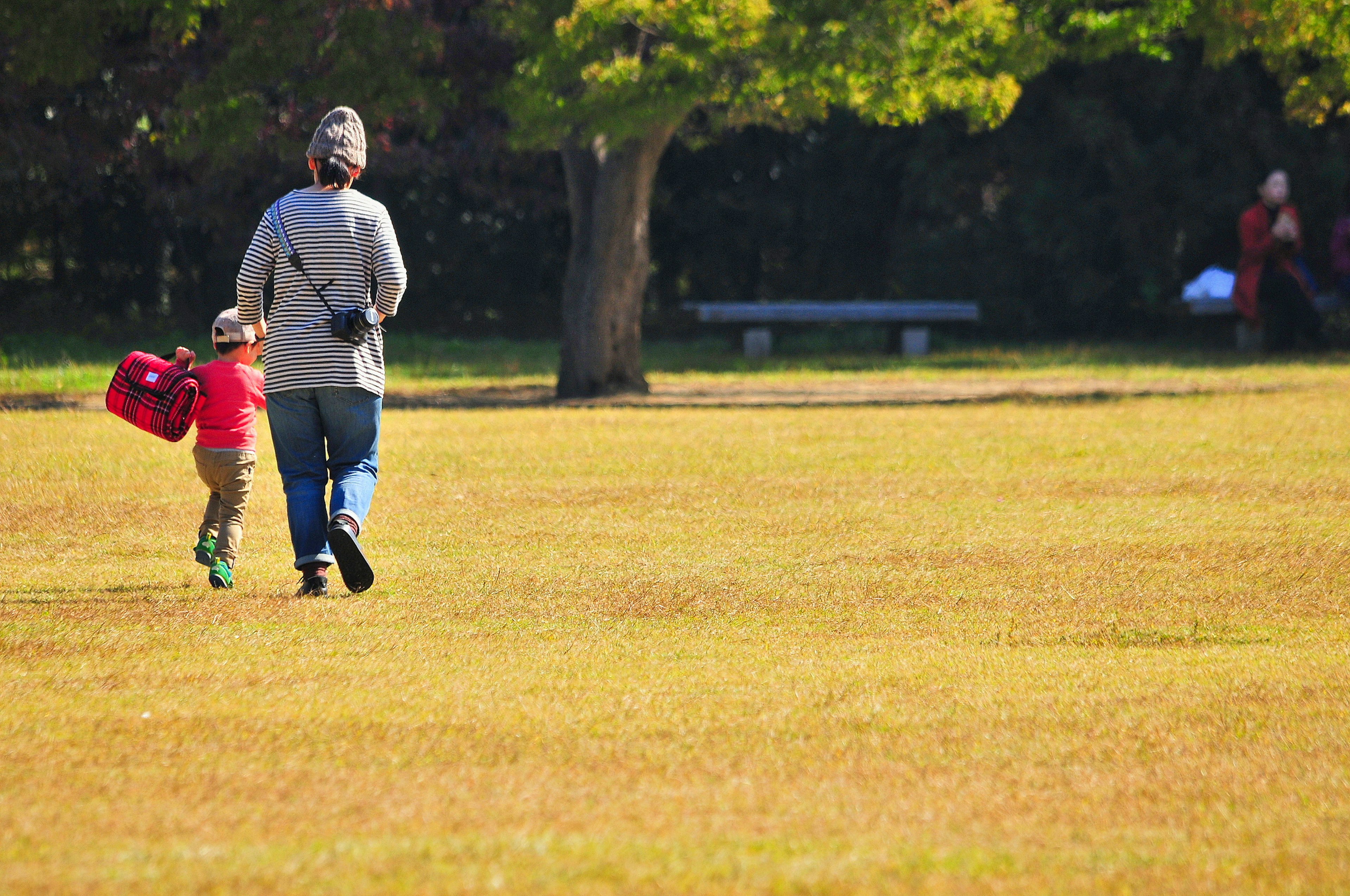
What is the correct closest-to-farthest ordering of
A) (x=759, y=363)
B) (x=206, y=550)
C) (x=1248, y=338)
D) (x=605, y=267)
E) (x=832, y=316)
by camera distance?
1. (x=206, y=550)
2. (x=605, y=267)
3. (x=759, y=363)
4. (x=1248, y=338)
5. (x=832, y=316)

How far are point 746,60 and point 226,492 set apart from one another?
30.6ft

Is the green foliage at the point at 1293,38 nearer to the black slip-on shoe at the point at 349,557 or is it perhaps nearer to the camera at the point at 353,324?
the camera at the point at 353,324

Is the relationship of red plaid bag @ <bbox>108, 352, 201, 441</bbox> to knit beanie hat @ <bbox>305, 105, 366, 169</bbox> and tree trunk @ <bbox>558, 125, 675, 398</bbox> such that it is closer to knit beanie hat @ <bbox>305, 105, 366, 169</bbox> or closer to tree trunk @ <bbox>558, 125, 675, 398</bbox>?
knit beanie hat @ <bbox>305, 105, 366, 169</bbox>

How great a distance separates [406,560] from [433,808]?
3.78 metres

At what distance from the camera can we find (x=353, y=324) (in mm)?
6195

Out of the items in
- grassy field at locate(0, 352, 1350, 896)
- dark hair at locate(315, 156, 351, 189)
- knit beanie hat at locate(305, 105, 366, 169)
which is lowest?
grassy field at locate(0, 352, 1350, 896)

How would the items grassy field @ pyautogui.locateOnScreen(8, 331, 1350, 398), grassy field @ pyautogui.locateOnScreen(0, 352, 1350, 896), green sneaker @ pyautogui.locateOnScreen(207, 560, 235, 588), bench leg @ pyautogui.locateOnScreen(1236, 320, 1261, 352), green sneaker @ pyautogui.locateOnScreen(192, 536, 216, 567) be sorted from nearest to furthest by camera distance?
grassy field @ pyautogui.locateOnScreen(0, 352, 1350, 896)
green sneaker @ pyautogui.locateOnScreen(207, 560, 235, 588)
green sneaker @ pyautogui.locateOnScreen(192, 536, 216, 567)
grassy field @ pyautogui.locateOnScreen(8, 331, 1350, 398)
bench leg @ pyautogui.locateOnScreen(1236, 320, 1261, 352)

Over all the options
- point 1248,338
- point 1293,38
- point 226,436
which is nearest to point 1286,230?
point 1248,338

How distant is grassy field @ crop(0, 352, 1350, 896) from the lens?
3324 mm

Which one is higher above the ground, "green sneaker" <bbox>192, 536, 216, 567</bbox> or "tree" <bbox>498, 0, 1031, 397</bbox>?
"tree" <bbox>498, 0, 1031, 397</bbox>

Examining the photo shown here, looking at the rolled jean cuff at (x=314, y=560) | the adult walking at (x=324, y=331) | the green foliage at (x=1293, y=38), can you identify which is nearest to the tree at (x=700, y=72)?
the green foliage at (x=1293, y=38)

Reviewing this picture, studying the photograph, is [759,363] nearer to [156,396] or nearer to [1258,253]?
[1258,253]

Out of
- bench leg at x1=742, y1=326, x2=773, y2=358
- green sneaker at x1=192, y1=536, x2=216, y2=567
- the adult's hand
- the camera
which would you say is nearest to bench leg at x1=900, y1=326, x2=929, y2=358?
bench leg at x1=742, y1=326, x2=773, y2=358

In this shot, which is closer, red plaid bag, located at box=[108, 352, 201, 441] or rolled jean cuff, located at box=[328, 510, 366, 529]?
rolled jean cuff, located at box=[328, 510, 366, 529]
